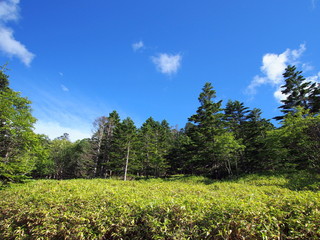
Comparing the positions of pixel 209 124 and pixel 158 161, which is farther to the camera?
pixel 158 161

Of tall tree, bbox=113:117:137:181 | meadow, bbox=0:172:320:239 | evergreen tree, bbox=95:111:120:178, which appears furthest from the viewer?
evergreen tree, bbox=95:111:120:178

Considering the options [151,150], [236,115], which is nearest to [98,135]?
[151,150]

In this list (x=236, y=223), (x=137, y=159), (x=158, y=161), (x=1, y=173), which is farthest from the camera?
(x=137, y=159)

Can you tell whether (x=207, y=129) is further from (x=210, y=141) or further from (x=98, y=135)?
(x=98, y=135)

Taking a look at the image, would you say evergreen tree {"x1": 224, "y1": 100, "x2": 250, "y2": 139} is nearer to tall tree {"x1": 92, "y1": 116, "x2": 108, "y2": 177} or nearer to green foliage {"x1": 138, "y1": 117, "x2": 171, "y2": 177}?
green foliage {"x1": 138, "y1": 117, "x2": 171, "y2": 177}

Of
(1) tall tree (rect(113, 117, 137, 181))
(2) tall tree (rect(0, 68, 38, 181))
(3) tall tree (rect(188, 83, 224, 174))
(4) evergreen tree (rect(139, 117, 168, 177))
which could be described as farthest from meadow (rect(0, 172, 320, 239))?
(4) evergreen tree (rect(139, 117, 168, 177))

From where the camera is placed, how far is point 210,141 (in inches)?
792

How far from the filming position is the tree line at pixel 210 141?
10.2 meters

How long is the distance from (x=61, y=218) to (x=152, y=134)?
21.1 metres

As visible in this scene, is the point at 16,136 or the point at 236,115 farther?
the point at 236,115

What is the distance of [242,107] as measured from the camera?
26.8 meters

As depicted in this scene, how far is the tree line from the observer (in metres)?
10.2

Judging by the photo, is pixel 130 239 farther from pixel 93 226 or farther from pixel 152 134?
pixel 152 134

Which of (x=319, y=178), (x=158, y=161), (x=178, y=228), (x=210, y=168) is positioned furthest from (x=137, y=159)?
(x=178, y=228)
